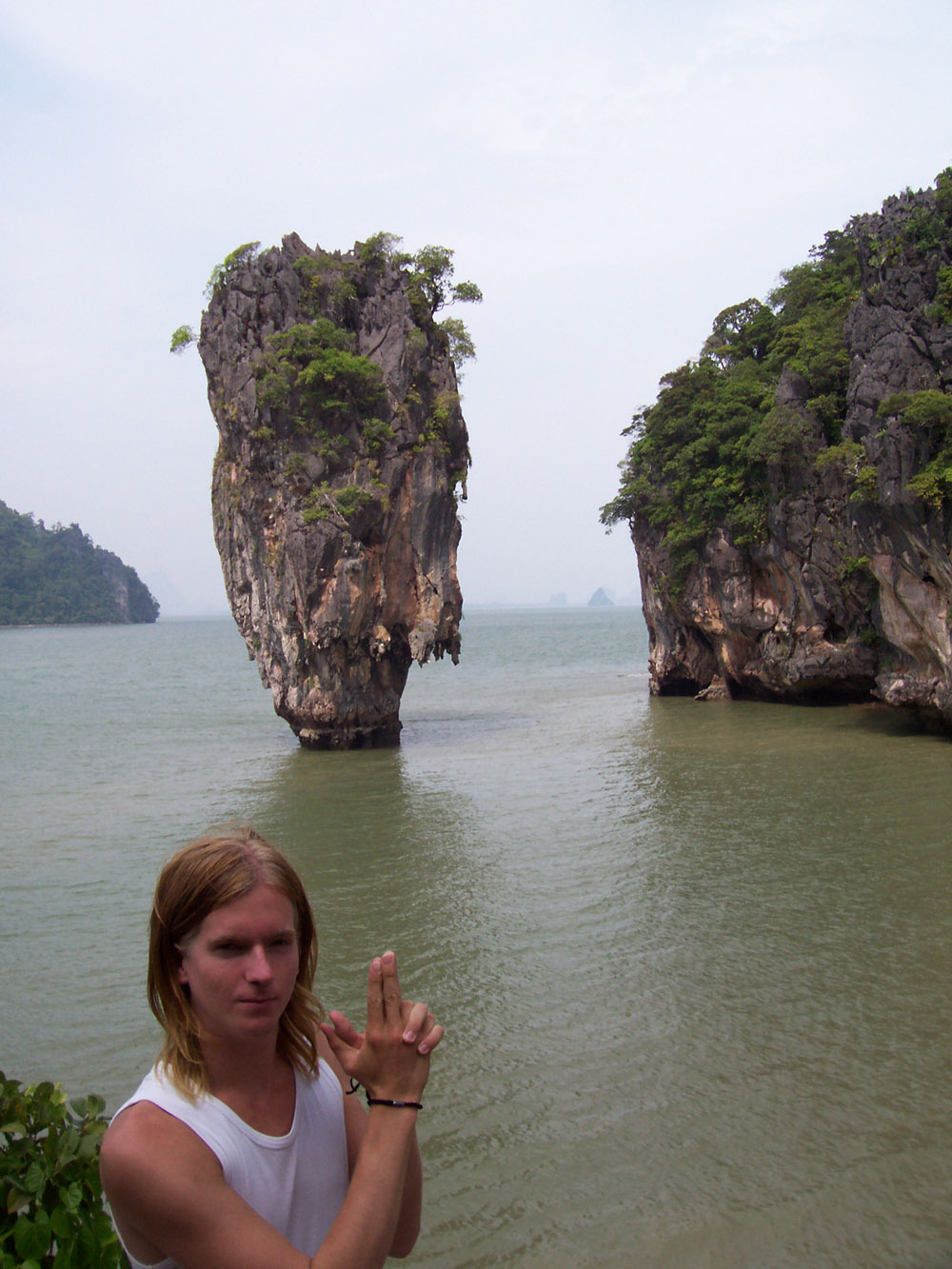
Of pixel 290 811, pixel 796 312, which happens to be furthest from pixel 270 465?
pixel 796 312

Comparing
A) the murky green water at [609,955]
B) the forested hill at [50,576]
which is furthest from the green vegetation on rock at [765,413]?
the forested hill at [50,576]

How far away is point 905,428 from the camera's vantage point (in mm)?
20406

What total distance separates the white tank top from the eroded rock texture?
20022 millimetres

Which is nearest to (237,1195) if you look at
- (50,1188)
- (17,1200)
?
(17,1200)

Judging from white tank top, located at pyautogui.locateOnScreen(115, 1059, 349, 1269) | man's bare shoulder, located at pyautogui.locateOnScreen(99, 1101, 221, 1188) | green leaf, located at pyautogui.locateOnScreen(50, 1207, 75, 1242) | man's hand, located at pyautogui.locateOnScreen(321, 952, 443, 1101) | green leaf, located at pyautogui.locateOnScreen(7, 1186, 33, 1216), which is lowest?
green leaf, located at pyautogui.locateOnScreen(50, 1207, 75, 1242)

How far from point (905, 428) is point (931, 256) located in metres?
3.75

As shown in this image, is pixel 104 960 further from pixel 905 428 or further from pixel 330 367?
pixel 905 428

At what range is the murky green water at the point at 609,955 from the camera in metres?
6.34

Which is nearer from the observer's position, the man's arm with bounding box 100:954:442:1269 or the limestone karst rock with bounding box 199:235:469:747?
the man's arm with bounding box 100:954:442:1269

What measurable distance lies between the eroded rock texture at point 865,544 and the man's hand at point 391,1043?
20051 millimetres

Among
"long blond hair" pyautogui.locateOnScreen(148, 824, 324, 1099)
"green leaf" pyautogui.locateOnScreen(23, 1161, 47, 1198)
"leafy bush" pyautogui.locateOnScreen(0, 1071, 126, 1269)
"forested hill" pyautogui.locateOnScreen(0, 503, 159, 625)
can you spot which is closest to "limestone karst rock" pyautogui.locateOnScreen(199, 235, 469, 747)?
"leafy bush" pyautogui.locateOnScreen(0, 1071, 126, 1269)

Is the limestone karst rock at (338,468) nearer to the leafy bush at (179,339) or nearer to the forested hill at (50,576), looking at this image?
the leafy bush at (179,339)

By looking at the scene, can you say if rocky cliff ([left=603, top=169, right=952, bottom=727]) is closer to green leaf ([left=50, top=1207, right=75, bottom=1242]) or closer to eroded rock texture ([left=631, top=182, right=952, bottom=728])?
eroded rock texture ([left=631, top=182, right=952, bottom=728])

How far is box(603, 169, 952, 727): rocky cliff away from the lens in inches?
814
